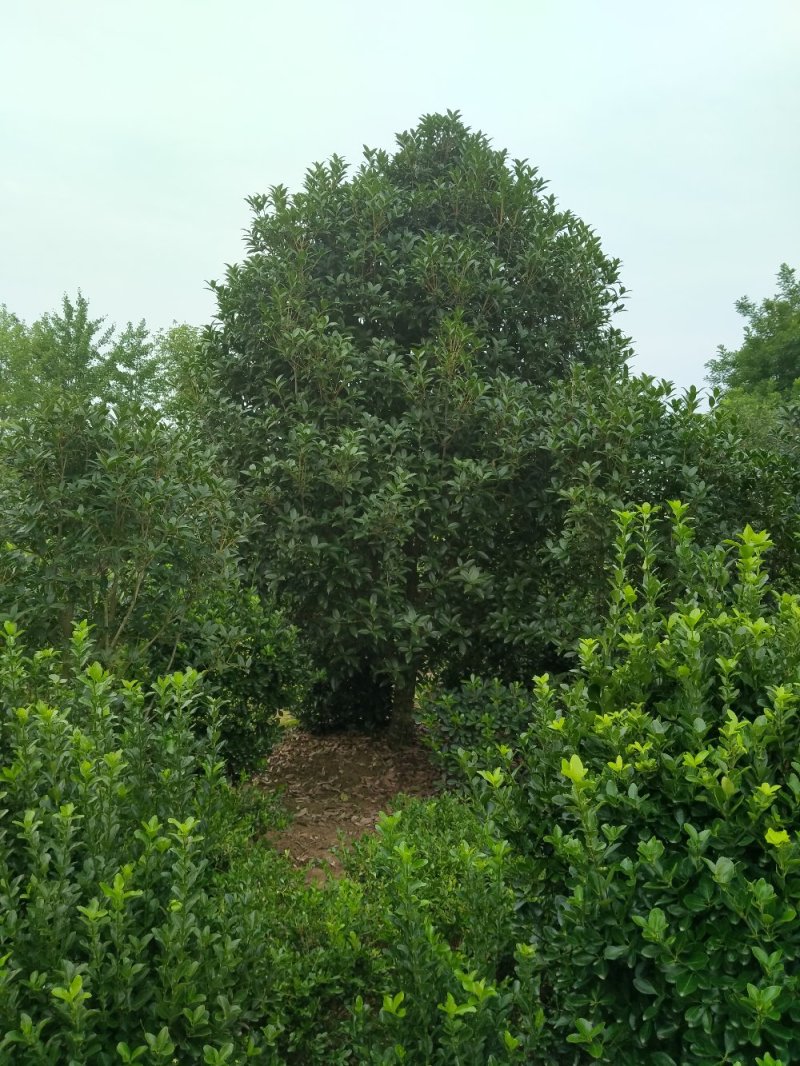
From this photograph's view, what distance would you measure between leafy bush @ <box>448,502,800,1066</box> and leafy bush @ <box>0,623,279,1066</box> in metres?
1.11

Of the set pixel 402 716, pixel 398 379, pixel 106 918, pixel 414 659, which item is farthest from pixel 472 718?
pixel 106 918

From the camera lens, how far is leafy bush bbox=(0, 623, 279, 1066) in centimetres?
262

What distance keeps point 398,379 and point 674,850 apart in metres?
5.81

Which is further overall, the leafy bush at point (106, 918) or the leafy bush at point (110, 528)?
the leafy bush at point (110, 528)

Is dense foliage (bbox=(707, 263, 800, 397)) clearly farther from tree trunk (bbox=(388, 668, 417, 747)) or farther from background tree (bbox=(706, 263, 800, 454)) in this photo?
tree trunk (bbox=(388, 668, 417, 747))

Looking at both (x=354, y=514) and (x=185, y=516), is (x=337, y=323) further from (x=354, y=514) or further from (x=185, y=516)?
(x=185, y=516)

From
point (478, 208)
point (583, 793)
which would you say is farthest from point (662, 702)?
Answer: point (478, 208)

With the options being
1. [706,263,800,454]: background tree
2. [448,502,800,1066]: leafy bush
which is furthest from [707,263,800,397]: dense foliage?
[448,502,800,1066]: leafy bush

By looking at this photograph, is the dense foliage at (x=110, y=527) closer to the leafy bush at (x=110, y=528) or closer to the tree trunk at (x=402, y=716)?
the leafy bush at (x=110, y=528)

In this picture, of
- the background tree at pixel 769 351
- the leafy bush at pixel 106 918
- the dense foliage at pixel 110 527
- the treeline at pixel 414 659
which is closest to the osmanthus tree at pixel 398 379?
the treeline at pixel 414 659

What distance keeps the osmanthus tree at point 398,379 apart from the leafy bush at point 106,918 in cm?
421

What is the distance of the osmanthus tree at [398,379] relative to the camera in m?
7.86

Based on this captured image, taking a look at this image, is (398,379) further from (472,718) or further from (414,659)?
(472,718)

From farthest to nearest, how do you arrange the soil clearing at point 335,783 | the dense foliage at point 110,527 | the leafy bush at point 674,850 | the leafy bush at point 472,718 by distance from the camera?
the leafy bush at point 472,718
the soil clearing at point 335,783
the dense foliage at point 110,527
the leafy bush at point 674,850
